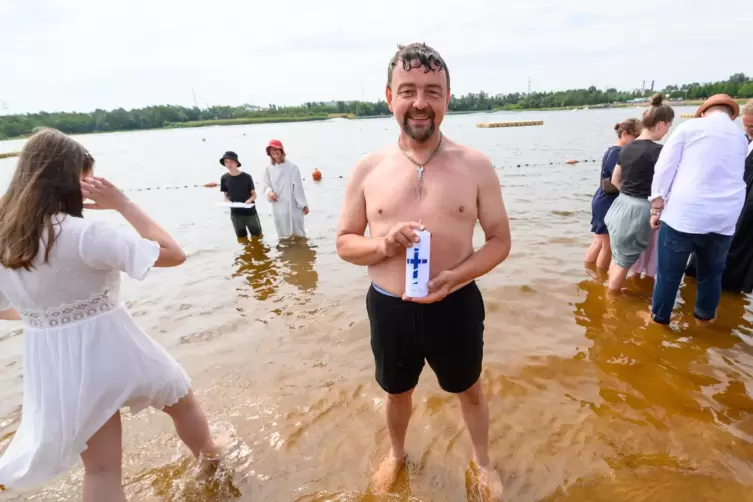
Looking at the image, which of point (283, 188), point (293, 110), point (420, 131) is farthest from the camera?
point (293, 110)

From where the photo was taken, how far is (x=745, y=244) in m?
4.86

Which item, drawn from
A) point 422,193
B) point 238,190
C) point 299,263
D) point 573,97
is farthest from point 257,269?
point 573,97

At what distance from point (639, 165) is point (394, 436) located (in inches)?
156

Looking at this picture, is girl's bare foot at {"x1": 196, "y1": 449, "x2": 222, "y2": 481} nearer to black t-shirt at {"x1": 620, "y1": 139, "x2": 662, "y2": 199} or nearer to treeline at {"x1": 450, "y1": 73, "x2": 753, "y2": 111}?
black t-shirt at {"x1": 620, "y1": 139, "x2": 662, "y2": 199}

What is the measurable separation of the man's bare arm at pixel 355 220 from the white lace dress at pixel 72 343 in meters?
0.95

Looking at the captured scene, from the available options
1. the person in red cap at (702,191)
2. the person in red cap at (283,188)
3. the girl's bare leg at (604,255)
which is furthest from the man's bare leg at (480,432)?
the person in red cap at (283,188)

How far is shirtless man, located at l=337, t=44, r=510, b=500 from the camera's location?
6.68 ft

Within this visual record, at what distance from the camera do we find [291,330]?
4980 millimetres

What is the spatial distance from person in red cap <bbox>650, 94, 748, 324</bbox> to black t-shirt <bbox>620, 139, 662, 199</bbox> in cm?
54

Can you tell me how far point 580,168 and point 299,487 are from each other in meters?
16.9

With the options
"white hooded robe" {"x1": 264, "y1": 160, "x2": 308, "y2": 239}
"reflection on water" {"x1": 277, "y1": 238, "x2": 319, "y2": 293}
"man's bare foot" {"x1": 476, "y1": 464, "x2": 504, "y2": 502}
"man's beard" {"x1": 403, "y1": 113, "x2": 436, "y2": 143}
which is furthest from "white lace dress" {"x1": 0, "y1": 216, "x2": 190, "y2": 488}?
"white hooded robe" {"x1": 264, "y1": 160, "x2": 308, "y2": 239}

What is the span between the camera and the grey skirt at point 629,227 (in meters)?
4.59

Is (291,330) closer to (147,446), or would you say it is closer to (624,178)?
(147,446)

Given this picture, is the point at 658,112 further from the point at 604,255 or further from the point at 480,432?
the point at 480,432
